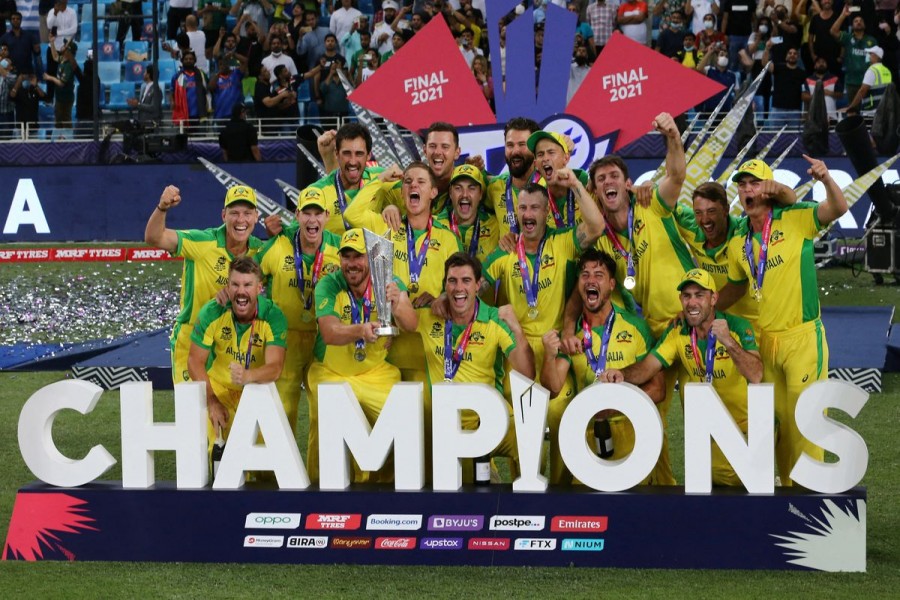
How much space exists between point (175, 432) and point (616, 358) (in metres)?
2.14

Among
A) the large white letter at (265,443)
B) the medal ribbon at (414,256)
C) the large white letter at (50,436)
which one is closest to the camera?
the large white letter at (265,443)

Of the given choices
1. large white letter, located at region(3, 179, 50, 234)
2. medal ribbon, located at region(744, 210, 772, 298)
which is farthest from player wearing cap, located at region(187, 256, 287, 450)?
large white letter, located at region(3, 179, 50, 234)

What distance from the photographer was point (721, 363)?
23.7 ft

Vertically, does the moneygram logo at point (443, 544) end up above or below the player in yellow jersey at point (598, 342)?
below

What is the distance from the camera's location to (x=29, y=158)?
66.3 ft

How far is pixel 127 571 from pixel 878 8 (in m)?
16.2

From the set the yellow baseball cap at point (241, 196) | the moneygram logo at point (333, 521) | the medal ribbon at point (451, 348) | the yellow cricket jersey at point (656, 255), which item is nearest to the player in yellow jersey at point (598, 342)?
the yellow cricket jersey at point (656, 255)

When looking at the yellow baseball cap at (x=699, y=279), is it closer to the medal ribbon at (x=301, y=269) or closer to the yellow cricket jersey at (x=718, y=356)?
the yellow cricket jersey at (x=718, y=356)

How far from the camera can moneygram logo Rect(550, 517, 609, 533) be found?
6.75 meters

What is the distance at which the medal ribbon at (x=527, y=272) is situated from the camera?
24.4ft

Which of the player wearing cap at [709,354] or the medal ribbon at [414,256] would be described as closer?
the player wearing cap at [709,354]

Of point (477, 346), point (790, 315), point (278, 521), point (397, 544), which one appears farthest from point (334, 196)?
point (790, 315)

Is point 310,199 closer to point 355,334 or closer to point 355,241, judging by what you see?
point 355,241

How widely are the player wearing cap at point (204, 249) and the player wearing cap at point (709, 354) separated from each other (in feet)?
7.40
